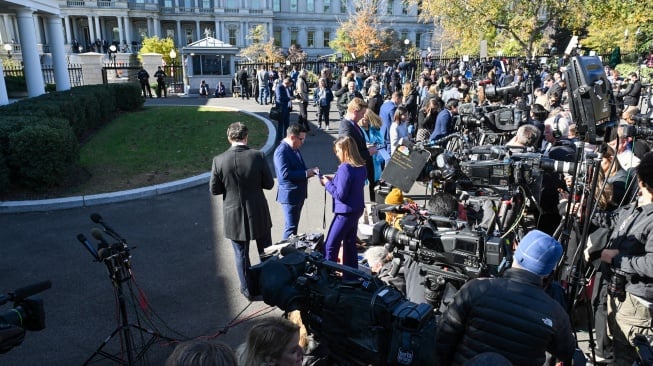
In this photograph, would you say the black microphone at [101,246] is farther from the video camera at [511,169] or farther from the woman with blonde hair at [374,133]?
the woman with blonde hair at [374,133]

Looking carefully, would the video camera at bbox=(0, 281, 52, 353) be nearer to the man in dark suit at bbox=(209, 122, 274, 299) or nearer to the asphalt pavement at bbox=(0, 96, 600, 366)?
the asphalt pavement at bbox=(0, 96, 600, 366)

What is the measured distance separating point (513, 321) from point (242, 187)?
3.40m

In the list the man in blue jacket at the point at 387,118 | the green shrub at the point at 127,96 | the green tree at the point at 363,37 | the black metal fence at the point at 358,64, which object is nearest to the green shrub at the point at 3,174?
the man in blue jacket at the point at 387,118

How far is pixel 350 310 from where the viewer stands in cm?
250

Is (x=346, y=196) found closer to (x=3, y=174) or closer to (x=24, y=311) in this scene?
(x=24, y=311)

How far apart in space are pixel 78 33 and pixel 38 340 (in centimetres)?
7382

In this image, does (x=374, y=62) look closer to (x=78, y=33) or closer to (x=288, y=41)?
(x=288, y=41)

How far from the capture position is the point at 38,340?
4719 mm

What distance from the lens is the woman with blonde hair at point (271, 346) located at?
232 cm

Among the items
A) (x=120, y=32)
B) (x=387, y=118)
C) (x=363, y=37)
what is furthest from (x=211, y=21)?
(x=387, y=118)

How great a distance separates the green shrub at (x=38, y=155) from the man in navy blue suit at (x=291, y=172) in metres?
5.39

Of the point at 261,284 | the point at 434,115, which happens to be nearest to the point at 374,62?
the point at 434,115

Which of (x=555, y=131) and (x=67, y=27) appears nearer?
(x=555, y=131)

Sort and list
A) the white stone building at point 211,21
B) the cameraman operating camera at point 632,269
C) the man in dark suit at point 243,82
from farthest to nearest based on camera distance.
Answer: the white stone building at point 211,21
the man in dark suit at point 243,82
the cameraman operating camera at point 632,269
